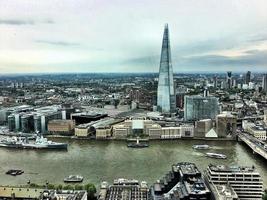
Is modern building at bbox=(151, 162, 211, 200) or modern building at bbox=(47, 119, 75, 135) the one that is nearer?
modern building at bbox=(151, 162, 211, 200)

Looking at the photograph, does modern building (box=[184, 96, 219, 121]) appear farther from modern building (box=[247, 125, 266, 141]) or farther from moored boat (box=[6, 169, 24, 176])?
moored boat (box=[6, 169, 24, 176])

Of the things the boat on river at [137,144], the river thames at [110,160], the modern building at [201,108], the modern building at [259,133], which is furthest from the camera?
the modern building at [201,108]

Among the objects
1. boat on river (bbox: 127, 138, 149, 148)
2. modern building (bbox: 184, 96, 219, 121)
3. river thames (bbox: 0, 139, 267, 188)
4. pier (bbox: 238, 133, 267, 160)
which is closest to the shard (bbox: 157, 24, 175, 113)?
modern building (bbox: 184, 96, 219, 121)

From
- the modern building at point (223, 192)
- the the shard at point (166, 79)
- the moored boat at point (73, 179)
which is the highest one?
the the shard at point (166, 79)

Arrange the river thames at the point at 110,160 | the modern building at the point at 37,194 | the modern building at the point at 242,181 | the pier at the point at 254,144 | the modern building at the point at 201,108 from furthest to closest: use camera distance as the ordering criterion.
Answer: the modern building at the point at 201,108, the pier at the point at 254,144, the river thames at the point at 110,160, the modern building at the point at 242,181, the modern building at the point at 37,194

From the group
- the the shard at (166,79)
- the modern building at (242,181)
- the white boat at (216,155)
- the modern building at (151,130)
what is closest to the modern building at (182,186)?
the modern building at (242,181)

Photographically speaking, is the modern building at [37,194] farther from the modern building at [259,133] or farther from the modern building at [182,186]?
the modern building at [259,133]

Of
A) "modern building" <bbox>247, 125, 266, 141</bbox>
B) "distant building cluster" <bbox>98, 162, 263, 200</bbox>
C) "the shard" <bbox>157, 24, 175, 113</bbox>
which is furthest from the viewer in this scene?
"the shard" <bbox>157, 24, 175, 113</bbox>
